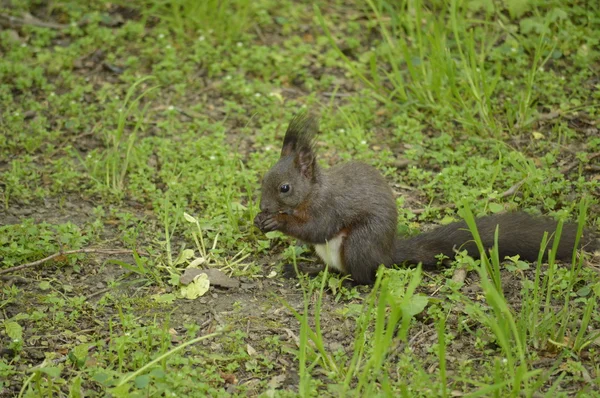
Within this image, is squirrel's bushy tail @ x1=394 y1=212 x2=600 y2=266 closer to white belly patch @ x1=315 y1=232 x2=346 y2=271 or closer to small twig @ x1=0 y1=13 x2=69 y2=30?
white belly patch @ x1=315 y1=232 x2=346 y2=271

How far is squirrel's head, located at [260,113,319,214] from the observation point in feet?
13.0

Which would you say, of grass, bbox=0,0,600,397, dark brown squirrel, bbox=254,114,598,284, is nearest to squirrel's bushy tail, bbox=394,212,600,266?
dark brown squirrel, bbox=254,114,598,284

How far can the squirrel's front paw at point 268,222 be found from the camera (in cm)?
400

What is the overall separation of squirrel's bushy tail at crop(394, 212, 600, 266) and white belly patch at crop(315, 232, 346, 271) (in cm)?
27

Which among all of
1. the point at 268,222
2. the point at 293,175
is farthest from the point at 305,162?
the point at 268,222

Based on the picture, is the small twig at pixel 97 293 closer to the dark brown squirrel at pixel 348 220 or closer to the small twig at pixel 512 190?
the dark brown squirrel at pixel 348 220

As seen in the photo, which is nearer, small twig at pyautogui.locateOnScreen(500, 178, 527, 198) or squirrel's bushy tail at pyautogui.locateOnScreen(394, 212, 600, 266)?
squirrel's bushy tail at pyautogui.locateOnScreen(394, 212, 600, 266)

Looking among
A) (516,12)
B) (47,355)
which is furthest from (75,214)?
(516,12)

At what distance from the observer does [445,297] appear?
3699 millimetres

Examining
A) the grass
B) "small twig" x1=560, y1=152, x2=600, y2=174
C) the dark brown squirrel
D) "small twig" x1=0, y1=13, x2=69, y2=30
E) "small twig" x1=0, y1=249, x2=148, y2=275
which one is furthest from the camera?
"small twig" x1=0, y1=13, x2=69, y2=30

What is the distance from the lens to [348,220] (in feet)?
13.0

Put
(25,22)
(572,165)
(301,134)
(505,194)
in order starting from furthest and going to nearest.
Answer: (25,22) < (572,165) < (505,194) < (301,134)

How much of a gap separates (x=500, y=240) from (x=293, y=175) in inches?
41.6

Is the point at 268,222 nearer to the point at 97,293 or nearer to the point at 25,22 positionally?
the point at 97,293
